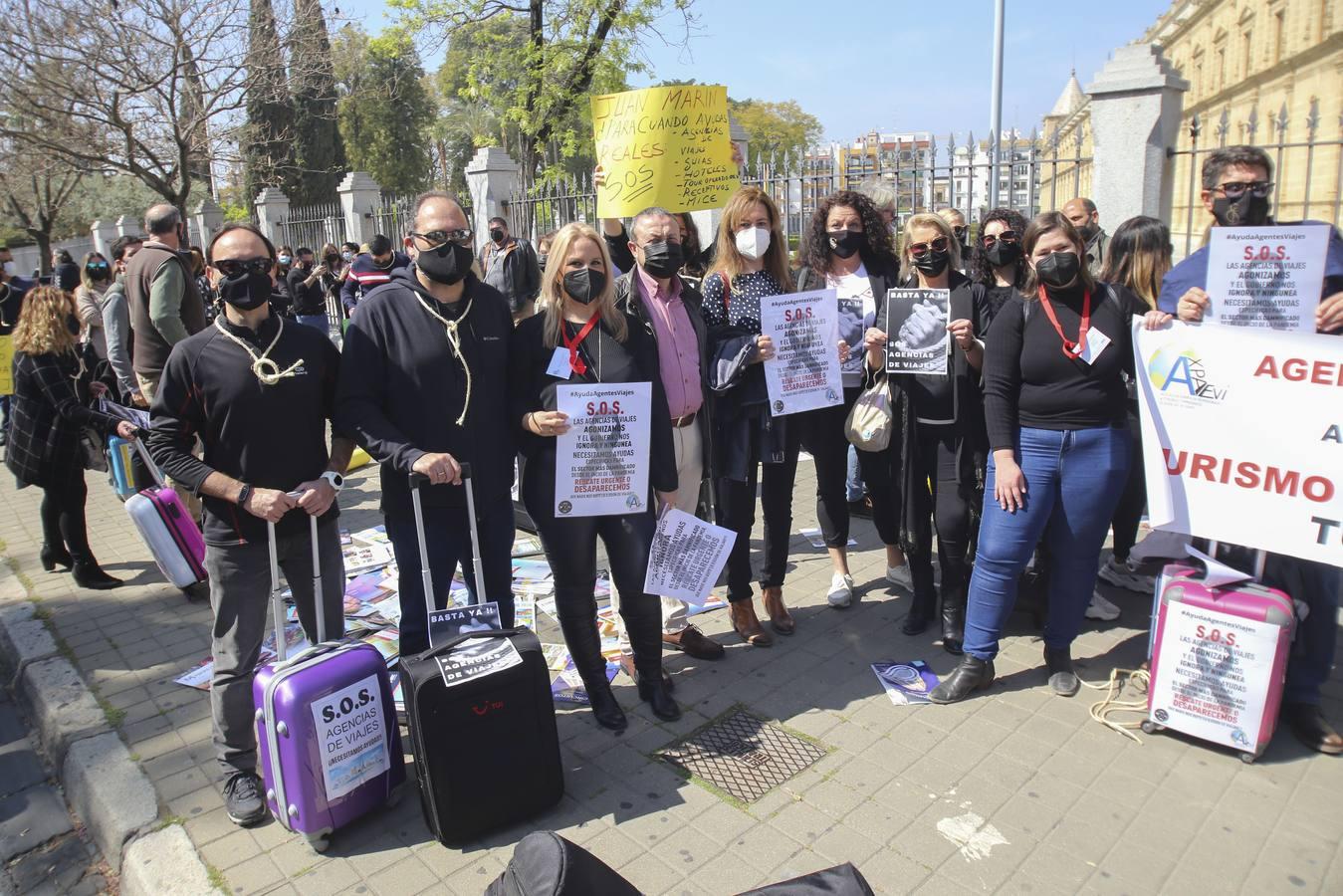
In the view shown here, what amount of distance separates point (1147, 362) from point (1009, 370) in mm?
532

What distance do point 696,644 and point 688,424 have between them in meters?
1.15

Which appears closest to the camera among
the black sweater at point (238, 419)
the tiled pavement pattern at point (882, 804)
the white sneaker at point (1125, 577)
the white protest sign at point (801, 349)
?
the tiled pavement pattern at point (882, 804)

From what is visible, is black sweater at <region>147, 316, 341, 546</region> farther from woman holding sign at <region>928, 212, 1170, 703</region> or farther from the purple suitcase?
woman holding sign at <region>928, 212, 1170, 703</region>

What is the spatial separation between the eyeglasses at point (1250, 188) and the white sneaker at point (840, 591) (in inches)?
104

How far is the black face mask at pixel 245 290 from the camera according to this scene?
3.16 meters

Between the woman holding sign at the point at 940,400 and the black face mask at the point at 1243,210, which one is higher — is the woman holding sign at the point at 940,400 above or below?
below

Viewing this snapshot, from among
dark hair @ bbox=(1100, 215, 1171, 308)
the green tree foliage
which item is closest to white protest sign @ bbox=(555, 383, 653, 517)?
dark hair @ bbox=(1100, 215, 1171, 308)

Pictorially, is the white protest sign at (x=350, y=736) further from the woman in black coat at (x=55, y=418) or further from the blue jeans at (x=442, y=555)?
the woman in black coat at (x=55, y=418)

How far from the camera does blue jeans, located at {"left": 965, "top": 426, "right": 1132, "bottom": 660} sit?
12.2 ft

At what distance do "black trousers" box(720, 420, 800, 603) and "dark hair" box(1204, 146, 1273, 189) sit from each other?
2.13 meters

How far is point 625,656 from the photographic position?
14.4 ft

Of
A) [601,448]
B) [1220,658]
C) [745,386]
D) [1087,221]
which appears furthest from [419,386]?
[1087,221]

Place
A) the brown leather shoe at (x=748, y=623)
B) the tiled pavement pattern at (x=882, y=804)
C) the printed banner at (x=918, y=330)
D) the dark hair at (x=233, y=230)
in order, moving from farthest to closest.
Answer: the brown leather shoe at (x=748, y=623)
the printed banner at (x=918, y=330)
the dark hair at (x=233, y=230)
the tiled pavement pattern at (x=882, y=804)

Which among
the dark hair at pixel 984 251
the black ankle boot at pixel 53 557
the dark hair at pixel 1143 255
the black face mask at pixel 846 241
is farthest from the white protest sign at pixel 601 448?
the black ankle boot at pixel 53 557
